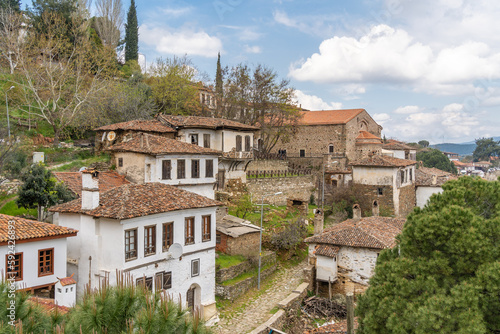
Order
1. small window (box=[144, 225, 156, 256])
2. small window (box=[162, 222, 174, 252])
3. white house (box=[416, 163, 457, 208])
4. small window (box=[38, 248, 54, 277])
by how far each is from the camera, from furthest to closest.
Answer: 1. white house (box=[416, 163, 457, 208])
2. small window (box=[162, 222, 174, 252])
3. small window (box=[144, 225, 156, 256])
4. small window (box=[38, 248, 54, 277])

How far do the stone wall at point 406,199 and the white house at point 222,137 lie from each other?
1568cm

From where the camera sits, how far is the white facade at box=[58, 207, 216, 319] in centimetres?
1378

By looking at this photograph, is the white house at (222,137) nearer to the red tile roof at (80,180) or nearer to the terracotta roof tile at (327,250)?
the red tile roof at (80,180)

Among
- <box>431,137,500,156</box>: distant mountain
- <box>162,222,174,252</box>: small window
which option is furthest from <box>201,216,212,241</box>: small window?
<box>431,137,500,156</box>: distant mountain

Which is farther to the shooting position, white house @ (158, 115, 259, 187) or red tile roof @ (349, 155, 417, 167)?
red tile roof @ (349, 155, 417, 167)

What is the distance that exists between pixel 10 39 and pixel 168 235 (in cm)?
2558

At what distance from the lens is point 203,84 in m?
42.9

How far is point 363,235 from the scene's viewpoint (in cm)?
2045

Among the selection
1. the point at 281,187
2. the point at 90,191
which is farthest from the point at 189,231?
the point at 281,187

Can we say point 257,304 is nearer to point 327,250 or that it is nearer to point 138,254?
point 327,250

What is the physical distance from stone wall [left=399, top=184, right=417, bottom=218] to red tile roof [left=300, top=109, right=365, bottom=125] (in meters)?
12.9

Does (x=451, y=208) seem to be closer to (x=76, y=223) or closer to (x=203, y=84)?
(x=76, y=223)

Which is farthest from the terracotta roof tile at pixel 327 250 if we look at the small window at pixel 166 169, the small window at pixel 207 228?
the small window at pixel 166 169

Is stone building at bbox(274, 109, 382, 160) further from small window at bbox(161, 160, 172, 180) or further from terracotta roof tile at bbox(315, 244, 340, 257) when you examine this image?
small window at bbox(161, 160, 172, 180)
